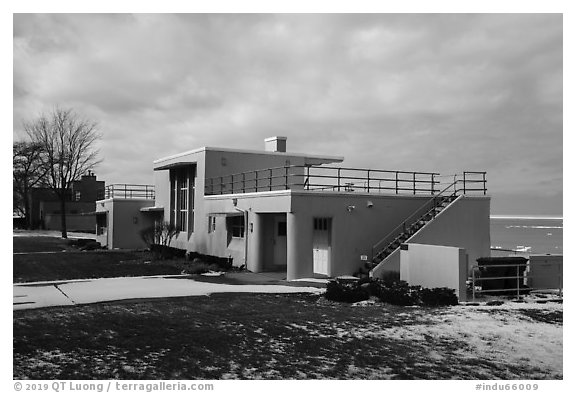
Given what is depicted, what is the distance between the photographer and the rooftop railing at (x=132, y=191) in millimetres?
34156

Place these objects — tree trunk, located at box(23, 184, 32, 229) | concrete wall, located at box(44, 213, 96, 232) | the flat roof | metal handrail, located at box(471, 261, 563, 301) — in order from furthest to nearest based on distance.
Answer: concrete wall, located at box(44, 213, 96, 232)
tree trunk, located at box(23, 184, 32, 229)
the flat roof
metal handrail, located at box(471, 261, 563, 301)

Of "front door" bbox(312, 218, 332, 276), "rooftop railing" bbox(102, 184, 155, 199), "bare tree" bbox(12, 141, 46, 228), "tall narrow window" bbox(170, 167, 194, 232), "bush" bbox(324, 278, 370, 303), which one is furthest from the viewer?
"bare tree" bbox(12, 141, 46, 228)

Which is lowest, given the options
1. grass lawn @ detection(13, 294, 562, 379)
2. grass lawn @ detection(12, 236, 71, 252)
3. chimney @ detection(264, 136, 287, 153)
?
grass lawn @ detection(13, 294, 562, 379)

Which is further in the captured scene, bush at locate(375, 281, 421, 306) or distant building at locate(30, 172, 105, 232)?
distant building at locate(30, 172, 105, 232)

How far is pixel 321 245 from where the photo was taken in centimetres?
1969

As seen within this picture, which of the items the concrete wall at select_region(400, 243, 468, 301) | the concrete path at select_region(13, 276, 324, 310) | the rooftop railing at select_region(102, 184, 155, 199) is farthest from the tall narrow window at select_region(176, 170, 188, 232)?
the concrete wall at select_region(400, 243, 468, 301)

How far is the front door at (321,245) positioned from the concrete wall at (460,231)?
1913mm

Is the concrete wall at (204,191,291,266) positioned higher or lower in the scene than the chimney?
lower

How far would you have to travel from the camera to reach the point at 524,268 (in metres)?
16.2

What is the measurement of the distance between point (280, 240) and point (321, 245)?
79.0 inches

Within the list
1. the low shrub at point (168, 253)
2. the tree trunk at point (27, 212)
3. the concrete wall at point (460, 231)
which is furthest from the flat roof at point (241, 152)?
the tree trunk at point (27, 212)

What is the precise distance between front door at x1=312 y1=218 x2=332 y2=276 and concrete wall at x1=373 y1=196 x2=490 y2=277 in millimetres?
1913

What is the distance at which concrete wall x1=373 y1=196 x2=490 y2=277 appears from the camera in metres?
18.6

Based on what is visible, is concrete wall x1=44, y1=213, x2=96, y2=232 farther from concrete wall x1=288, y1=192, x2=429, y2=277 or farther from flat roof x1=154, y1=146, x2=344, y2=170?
concrete wall x1=288, y1=192, x2=429, y2=277
